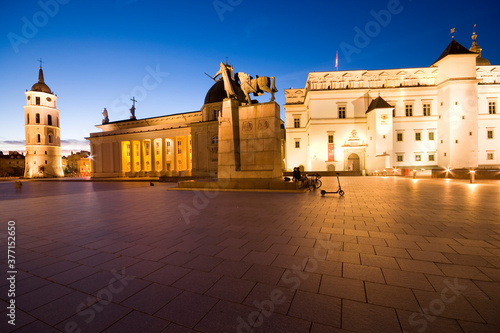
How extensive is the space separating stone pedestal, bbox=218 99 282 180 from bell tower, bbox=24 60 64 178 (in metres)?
84.5

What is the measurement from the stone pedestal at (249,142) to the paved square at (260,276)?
8806mm

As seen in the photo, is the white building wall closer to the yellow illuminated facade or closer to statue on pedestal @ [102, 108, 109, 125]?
the yellow illuminated facade

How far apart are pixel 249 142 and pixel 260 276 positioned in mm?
12717

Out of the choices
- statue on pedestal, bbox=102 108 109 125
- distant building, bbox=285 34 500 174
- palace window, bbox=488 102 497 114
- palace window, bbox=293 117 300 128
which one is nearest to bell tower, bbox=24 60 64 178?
statue on pedestal, bbox=102 108 109 125

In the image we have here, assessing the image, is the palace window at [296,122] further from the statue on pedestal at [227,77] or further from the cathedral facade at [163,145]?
the statue on pedestal at [227,77]

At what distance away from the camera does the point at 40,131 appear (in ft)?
234

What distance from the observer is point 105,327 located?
8.10 ft

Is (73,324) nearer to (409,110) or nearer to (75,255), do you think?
(75,255)

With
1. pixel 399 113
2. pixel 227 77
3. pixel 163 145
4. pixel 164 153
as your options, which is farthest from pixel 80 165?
pixel 399 113

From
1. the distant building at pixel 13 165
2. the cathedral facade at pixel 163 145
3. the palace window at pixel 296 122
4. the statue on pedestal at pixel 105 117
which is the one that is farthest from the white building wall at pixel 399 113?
the distant building at pixel 13 165

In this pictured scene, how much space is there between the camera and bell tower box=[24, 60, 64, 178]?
230 feet

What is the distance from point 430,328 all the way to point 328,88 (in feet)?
151

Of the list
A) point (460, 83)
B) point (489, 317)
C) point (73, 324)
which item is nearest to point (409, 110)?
point (460, 83)

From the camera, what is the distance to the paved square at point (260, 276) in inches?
99.8
